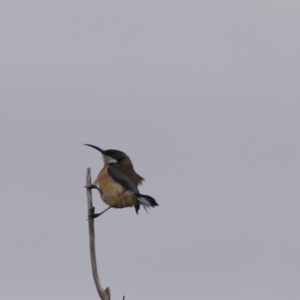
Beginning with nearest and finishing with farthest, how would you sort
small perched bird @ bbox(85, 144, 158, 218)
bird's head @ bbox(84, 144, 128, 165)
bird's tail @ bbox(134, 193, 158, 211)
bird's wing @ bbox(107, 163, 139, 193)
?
bird's tail @ bbox(134, 193, 158, 211) < small perched bird @ bbox(85, 144, 158, 218) < bird's wing @ bbox(107, 163, 139, 193) < bird's head @ bbox(84, 144, 128, 165)

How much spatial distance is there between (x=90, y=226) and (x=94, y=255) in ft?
1.67

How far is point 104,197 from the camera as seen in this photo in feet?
33.7

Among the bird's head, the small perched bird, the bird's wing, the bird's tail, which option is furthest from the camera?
the bird's head

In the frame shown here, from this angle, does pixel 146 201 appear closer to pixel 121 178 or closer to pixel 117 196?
pixel 117 196

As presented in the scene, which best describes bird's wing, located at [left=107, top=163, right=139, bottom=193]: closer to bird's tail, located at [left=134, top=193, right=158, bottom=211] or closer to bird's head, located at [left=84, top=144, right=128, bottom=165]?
bird's head, located at [left=84, top=144, right=128, bottom=165]

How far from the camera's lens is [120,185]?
10.4 m

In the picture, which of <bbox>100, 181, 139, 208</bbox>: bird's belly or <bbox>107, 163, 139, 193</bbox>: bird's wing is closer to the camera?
<bbox>100, 181, 139, 208</bbox>: bird's belly

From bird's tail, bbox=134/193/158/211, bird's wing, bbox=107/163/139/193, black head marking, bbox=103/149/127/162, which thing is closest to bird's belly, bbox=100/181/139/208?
bird's wing, bbox=107/163/139/193

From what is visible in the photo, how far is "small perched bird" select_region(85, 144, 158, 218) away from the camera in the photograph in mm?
10195

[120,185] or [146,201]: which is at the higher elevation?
[120,185]

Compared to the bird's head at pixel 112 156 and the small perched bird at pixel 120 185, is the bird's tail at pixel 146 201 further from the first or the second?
the bird's head at pixel 112 156

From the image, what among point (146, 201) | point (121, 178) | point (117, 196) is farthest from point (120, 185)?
point (146, 201)

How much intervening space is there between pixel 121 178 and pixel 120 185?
0.35 m

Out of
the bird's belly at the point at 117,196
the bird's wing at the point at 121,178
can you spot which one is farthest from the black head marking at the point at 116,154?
the bird's belly at the point at 117,196
